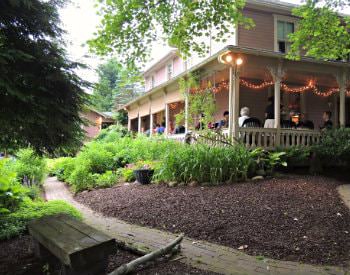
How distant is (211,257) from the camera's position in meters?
3.80

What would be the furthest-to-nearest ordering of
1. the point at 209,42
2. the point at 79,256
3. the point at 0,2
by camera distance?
1. the point at 209,42
2. the point at 0,2
3. the point at 79,256

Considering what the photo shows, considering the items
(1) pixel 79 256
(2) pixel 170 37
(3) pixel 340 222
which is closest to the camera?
(1) pixel 79 256

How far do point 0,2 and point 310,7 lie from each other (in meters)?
7.53

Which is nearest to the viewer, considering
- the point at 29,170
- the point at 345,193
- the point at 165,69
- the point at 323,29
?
the point at 345,193

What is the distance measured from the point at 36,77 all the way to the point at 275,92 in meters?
7.72

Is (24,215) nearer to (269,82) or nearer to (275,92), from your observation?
(275,92)

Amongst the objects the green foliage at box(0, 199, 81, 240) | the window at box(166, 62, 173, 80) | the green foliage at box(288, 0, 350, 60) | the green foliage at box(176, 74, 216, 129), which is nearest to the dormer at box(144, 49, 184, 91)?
the window at box(166, 62, 173, 80)

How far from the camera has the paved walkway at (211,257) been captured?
135 inches

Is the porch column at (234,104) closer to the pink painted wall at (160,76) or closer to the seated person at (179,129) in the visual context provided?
the seated person at (179,129)

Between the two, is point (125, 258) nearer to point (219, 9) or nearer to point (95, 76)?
point (95, 76)

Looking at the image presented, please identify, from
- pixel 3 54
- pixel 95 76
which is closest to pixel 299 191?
pixel 95 76

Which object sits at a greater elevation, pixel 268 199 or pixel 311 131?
pixel 311 131

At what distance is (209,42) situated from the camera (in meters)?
14.2

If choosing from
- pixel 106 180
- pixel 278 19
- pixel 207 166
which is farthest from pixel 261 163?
pixel 278 19
